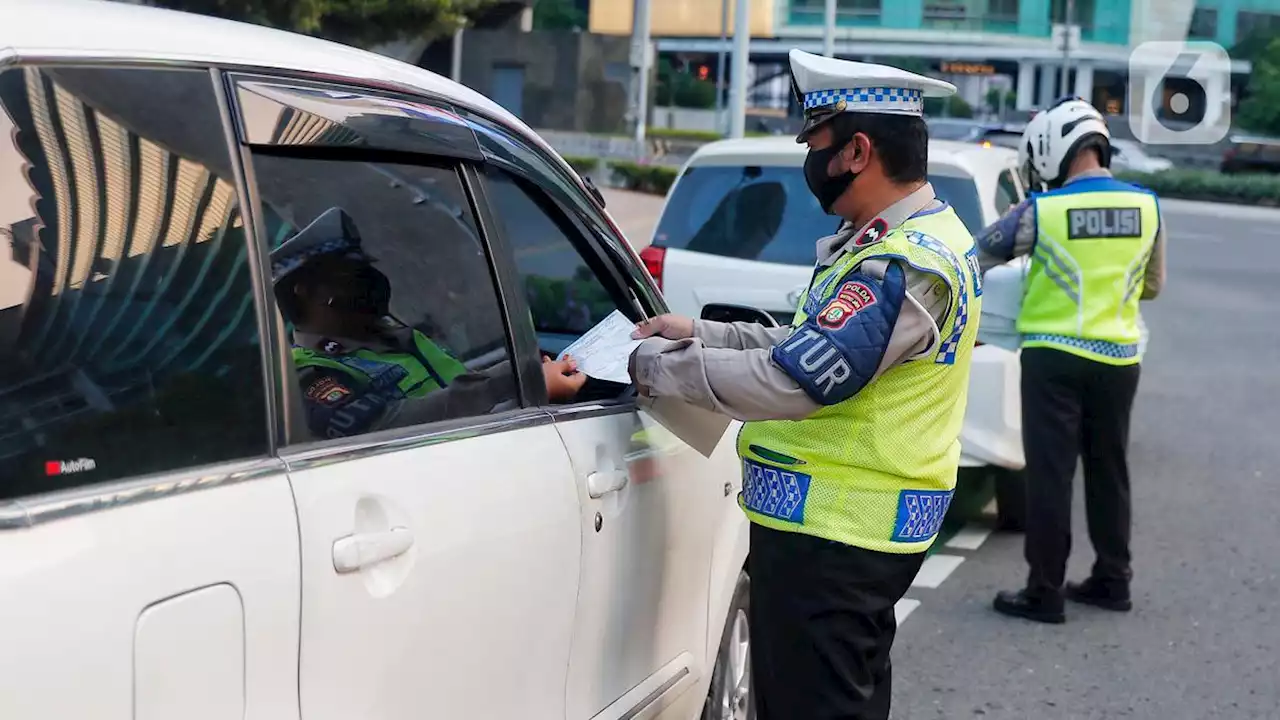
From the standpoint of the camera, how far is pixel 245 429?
211cm

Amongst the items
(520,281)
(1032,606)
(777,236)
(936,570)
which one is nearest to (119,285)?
(520,281)

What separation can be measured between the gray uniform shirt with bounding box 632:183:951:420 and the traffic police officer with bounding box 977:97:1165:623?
107 inches

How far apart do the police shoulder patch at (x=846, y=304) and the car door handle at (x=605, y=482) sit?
1.66 ft

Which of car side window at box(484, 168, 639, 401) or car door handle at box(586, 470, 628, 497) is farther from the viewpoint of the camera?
car side window at box(484, 168, 639, 401)

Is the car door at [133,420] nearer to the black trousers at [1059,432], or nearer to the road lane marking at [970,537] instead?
the black trousers at [1059,432]

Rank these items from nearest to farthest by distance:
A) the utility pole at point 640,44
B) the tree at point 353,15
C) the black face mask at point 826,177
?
the black face mask at point 826,177, the tree at point 353,15, the utility pole at point 640,44

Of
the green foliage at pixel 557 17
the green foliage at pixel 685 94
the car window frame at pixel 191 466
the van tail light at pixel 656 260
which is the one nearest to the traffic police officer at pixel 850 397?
the car window frame at pixel 191 466

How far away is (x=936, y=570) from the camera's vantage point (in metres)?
6.51

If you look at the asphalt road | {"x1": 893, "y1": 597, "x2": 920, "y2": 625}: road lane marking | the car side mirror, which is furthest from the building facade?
the car side mirror

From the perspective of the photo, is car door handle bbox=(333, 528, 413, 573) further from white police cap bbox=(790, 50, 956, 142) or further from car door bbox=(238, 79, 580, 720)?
white police cap bbox=(790, 50, 956, 142)

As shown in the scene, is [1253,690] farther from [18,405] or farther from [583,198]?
[18,405]

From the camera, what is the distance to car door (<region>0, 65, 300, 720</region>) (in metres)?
1.76
